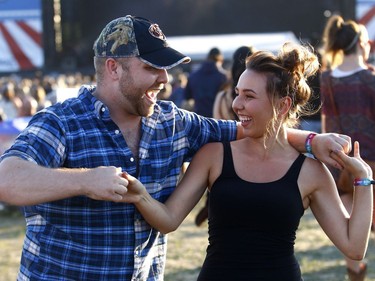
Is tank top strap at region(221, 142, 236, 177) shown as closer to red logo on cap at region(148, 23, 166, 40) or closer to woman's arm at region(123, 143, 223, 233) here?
woman's arm at region(123, 143, 223, 233)

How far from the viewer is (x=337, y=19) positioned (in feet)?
18.9

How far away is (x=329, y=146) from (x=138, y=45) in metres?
0.78

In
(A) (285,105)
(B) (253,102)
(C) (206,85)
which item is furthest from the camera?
(C) (206,85)

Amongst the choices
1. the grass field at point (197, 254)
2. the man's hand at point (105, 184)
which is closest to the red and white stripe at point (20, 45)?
the grass field at point (197, 254)

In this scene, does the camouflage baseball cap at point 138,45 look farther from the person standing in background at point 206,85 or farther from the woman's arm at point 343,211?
the person standing in background at point 206,85

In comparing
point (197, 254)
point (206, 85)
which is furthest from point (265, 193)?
point (206, 85)

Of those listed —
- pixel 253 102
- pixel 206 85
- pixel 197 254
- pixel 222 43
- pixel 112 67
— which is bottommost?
pixel 222 43

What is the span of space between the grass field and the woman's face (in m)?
3.54

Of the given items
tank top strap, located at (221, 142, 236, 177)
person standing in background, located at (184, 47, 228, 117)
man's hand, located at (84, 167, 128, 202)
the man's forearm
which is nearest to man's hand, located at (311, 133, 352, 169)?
tank top strap, located at (221, 142, 236, 177)

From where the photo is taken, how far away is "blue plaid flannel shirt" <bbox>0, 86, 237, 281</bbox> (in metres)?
2.87

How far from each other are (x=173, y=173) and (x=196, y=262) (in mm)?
4141

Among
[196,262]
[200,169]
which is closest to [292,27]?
[196,262]

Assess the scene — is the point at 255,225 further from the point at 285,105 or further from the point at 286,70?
the point at 286,70

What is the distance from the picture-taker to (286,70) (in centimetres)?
315
